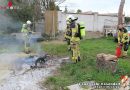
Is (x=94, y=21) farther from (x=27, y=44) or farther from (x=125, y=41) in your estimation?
(x=125, y=41)

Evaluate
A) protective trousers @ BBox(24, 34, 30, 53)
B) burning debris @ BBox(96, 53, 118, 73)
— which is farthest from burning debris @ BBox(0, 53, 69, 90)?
protective trousers @ BBox(24, 34, 30, 53)

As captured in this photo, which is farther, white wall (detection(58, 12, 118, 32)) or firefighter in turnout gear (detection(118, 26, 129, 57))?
white wall (detection(58, 12, 118, 32))

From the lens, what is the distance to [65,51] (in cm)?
1666

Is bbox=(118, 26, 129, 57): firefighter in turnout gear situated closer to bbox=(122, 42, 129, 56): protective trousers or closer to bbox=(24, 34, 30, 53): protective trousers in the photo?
bbox=(122, 42, 129, 56): protective trousers

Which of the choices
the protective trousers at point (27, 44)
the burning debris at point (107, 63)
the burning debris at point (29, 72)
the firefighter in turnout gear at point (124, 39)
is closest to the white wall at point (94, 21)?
the protective trousers at point (27, 44)

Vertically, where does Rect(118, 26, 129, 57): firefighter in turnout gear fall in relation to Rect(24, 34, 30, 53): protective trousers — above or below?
above

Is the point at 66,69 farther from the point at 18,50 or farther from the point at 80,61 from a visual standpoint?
the point at 18,50

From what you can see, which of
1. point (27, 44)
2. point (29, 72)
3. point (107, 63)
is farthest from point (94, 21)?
point (107, 63)

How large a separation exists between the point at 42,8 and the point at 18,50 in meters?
11.5

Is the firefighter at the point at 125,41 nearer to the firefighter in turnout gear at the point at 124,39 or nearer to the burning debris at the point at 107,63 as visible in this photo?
the firefighter in turnout gear at the point at 124,39

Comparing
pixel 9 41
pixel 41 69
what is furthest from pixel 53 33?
pixel 41 69

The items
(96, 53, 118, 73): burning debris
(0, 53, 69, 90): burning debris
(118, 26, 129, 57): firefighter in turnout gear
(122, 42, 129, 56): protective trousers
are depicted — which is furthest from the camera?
(122, 42, 129, 56): protective trousers

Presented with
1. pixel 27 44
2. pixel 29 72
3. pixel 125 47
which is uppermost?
pixel 125 47

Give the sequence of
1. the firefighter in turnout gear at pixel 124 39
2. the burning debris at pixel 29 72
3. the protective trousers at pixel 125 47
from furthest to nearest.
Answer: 1. the protective trousers at pixel 125 47
2. the firefighter in turnout gear at pixel 124 39
3. the burning debris at pixel 29 72
